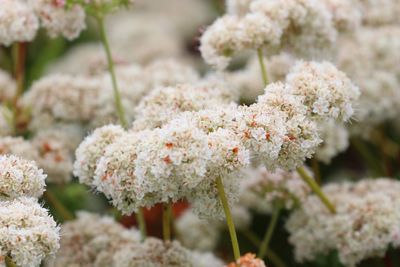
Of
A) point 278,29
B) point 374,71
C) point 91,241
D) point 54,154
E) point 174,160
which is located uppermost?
point 374,71

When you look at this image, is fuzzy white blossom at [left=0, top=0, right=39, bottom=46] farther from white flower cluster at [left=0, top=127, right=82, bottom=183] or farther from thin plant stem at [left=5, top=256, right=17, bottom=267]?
thin plant stem at [left=5, top=256, right=17, bottom=267]

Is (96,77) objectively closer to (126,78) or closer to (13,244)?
(126,78)

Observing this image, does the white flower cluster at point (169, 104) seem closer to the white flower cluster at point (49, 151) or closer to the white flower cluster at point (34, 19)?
the white flower cluster at point (49, 151)

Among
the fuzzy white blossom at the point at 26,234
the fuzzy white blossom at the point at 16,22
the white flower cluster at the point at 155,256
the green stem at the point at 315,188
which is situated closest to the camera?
the fuzzy white blossom at the point at 26,234

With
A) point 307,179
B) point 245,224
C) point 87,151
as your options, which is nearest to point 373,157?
point 245,224

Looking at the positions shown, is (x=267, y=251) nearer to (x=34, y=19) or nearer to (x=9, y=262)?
(x=34, y=19)

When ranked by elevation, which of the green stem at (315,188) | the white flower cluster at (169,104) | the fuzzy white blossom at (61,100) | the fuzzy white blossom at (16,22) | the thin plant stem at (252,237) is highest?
the fuzzy white blossom at (16,22)

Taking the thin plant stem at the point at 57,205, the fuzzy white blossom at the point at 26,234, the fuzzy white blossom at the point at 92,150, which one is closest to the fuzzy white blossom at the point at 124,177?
the fuzzy white blossom at the point at 92,150

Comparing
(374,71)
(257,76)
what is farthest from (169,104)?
(374,71)
